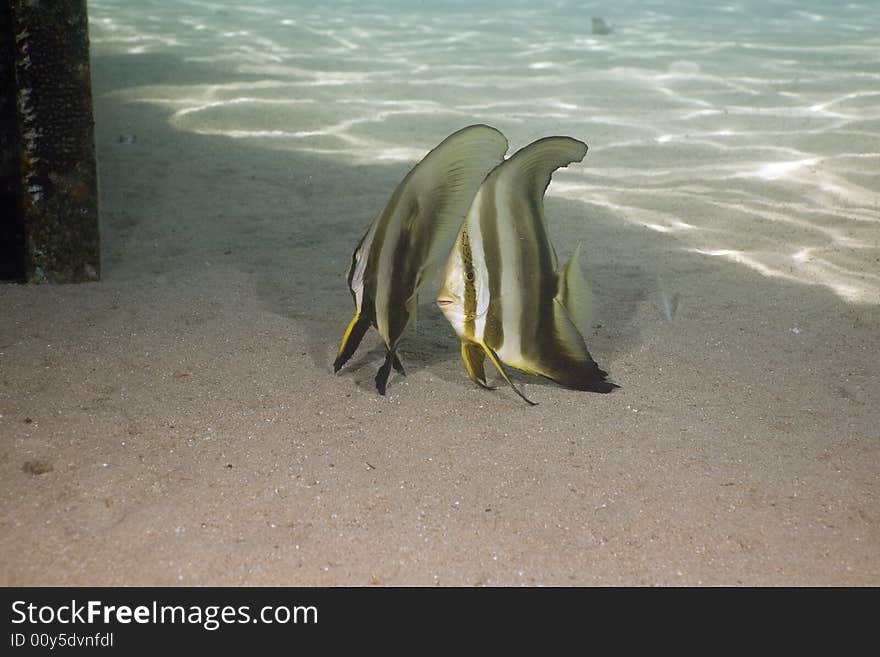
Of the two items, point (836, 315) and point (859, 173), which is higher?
point (859, 173)

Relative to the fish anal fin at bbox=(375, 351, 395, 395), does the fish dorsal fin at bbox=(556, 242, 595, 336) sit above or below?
above

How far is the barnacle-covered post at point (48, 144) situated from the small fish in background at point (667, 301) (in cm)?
280

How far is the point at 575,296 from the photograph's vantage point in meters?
2.51

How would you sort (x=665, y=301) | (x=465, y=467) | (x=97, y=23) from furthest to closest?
(x=97, y=23), (x=665, y=301), (x=465, y=467)

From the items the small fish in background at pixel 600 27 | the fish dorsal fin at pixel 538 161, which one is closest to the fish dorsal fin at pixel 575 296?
the fish dorsal fin at pixel 538 161

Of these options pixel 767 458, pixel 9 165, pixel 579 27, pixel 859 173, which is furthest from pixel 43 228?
pixel 579 27

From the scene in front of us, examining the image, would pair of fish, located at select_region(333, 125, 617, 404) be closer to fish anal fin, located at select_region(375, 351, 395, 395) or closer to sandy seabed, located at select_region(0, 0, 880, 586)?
fish anal fin, located at select_region(375, 351, 395, 395)

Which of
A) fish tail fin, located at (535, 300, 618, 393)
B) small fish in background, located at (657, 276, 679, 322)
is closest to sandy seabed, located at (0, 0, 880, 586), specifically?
small fish in background, located at (657, 276, 679, 322)

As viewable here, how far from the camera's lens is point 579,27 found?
53.4 feet

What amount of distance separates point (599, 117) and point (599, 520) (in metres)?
6.97

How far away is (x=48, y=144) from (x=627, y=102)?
720 centimetres

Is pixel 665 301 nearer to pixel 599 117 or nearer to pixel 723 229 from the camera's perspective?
pixel 723 229

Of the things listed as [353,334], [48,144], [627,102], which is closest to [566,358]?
[353,334]

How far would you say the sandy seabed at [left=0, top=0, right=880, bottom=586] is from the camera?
204cm
